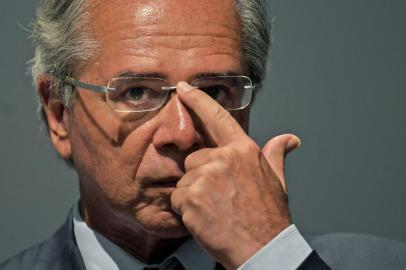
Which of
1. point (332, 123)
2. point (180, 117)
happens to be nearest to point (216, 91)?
point (180, 117)

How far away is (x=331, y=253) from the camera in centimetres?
206

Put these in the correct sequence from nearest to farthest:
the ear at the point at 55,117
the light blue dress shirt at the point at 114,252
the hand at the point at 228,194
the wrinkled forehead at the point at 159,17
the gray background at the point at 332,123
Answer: the hand at the point at 228,194 < the wrinkled forehead at the point at 159,17 < the light blue dress shirt at the point at 114,252 < the ear at the point at 55,117 < the gray background at the point at 332,123

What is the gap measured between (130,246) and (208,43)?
59 centimetres

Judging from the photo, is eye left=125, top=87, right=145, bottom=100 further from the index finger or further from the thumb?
the thumb

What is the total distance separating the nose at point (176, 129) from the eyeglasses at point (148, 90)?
3 cm

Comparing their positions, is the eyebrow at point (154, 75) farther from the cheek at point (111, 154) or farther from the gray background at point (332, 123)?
the gray background at point (332, 123)

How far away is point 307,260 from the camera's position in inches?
61.2

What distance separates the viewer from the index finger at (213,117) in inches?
64.7

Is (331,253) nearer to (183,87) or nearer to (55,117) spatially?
(183,87)

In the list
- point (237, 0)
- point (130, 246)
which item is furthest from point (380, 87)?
point (130, 246)

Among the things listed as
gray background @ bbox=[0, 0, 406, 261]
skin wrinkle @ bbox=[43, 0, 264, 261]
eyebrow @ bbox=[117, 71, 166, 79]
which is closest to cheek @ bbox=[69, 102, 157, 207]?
skin wrinkle @ bbox=[43, 0, 264, 261]

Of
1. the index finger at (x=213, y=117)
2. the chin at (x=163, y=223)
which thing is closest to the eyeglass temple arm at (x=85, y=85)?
the index finger at (x=213, y=117)

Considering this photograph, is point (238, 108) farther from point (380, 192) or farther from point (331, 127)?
point (380, 192)

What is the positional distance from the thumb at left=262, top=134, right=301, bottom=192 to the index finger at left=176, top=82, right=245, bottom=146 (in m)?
0.12
